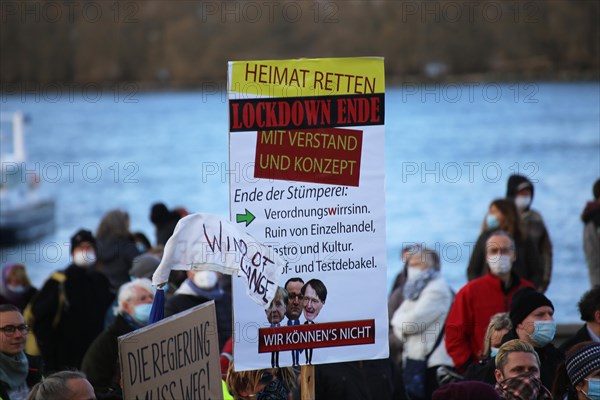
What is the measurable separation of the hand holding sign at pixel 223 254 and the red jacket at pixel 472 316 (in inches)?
90.7

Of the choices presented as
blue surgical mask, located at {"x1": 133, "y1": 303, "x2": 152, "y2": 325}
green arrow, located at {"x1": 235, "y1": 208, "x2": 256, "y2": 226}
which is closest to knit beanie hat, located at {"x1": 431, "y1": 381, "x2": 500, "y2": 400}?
green arrow, located at {"x1": 235, "y1": 208, "x2": 256, "y2": 226}

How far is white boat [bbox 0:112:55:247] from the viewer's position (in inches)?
1151

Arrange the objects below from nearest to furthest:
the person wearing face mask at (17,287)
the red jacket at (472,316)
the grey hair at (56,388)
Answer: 1. the grey hair at (56,388)
2. the red jacket at (472,316)
3. the person wearing face mask at (17,287)

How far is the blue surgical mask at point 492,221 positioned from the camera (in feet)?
28.4

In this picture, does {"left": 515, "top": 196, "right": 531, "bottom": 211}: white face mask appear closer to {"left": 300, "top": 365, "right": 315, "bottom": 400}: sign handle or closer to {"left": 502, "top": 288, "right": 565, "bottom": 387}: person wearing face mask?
{"left": 502, "top": 288, "right": 565, "bottom": 387}: person wearing face mask

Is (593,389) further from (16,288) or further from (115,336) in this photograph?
(16,288)

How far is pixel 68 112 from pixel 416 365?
116 m

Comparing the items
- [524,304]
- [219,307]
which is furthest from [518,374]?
[219,307]

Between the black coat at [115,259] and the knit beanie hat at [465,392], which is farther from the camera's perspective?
the black coat at [115,259]

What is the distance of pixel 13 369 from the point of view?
5949 mm

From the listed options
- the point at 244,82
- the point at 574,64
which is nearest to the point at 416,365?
the point at 244,82

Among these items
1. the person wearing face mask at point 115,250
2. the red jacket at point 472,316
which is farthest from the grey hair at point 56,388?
the person wearing face mask at point 115,250

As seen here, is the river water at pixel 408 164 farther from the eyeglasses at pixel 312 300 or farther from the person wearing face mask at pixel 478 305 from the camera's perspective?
the person wearing face mask at pixel 478 305

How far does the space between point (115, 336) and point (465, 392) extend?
2.56 meters
